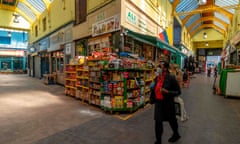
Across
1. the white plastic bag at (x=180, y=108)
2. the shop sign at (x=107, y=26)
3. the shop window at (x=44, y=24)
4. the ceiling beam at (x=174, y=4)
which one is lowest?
the white plastic bag at (x=180, y=108)

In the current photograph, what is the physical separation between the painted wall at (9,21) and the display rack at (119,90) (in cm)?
2078

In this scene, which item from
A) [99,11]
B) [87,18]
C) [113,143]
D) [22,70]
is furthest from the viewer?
[22,70]

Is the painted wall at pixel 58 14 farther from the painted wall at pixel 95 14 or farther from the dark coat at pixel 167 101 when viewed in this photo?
the dark coat at pixel 167 101

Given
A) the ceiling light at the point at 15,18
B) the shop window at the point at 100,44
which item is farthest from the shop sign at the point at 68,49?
the ceiling light at the point at 15,18

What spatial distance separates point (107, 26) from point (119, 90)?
3.69 m

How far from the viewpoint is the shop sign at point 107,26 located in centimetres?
649

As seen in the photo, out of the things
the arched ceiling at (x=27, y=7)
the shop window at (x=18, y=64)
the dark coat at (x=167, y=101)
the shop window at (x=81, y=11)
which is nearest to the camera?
the dark coat at (x=167, y=101)

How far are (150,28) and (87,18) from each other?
3.93 metres

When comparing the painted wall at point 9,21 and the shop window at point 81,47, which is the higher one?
the painted wall at point 9,21

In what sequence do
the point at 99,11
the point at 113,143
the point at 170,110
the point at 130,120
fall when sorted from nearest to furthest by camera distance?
the point at 170,110
the point at 113,143
the point at 130,120
the point at 99,11

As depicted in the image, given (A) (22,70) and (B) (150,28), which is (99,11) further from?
(A) (22,70)

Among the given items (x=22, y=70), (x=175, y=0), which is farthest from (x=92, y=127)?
(x=22, y=70)

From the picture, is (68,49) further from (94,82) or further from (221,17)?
(221,17)

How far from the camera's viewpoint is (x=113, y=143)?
288 cm
